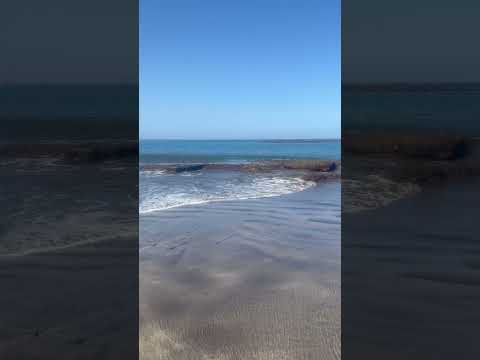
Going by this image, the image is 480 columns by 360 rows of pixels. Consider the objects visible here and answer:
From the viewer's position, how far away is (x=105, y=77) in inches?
69.5

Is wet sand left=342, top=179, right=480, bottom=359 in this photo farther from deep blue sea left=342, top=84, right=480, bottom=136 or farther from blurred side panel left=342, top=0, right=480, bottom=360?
deep blue sea left=342, top=84, right=480, bottom=136

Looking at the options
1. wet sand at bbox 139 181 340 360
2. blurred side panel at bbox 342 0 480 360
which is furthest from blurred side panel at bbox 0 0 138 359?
blurred side panel at bbox 342 0 480 360

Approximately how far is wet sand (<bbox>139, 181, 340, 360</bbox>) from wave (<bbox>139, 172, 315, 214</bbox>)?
1.16 m

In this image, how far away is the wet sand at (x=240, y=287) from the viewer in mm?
1838

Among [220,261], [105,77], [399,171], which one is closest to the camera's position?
[105,77]

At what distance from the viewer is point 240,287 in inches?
101

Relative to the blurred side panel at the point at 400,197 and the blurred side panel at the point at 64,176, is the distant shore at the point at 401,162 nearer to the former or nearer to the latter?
the blurred side panel at the point at 400,197

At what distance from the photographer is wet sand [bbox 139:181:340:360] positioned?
1838 millimetres

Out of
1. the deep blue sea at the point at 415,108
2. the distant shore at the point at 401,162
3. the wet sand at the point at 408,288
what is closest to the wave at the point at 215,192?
the distant shore at the point at 401,162

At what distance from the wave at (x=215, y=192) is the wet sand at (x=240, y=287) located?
1.16 metres

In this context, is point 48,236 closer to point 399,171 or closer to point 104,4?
point 104,4

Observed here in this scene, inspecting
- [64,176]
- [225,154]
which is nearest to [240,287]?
[64,176]

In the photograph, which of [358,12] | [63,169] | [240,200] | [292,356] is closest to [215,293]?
[292,356]

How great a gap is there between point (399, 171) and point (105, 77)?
255 cm
